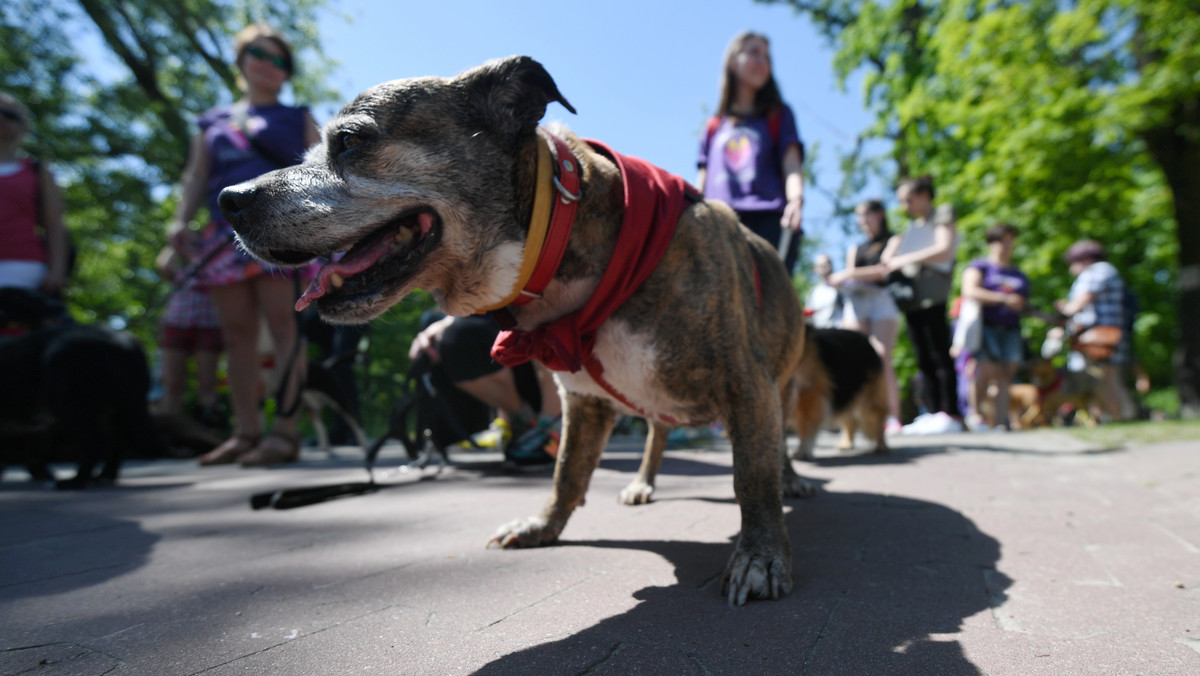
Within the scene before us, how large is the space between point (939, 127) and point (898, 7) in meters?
3.35

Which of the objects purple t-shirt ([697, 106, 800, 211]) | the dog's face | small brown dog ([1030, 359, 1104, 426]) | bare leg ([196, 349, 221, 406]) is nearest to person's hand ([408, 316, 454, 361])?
purple t-shirt ([697, 106, 800, 211])

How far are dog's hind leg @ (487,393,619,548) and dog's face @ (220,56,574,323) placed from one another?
66 cm

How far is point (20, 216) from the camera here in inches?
181

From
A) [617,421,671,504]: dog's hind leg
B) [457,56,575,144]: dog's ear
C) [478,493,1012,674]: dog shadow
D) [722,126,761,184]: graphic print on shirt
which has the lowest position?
[478,493,1012,674]: dog shadow

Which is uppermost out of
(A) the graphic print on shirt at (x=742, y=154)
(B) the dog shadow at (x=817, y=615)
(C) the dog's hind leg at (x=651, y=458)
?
(A) the graphic print on shirt at (x=742, y=154)

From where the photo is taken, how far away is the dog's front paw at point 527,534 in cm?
238

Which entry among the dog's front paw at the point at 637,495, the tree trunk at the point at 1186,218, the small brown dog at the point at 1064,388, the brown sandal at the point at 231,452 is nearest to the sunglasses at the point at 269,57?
the brown sandal at the point at 231,452

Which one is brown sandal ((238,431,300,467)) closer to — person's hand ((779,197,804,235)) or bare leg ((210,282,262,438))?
bare leg ((210,282,262,438))

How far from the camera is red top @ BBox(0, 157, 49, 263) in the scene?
4531 millimetres

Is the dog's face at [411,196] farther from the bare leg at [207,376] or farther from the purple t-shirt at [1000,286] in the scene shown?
the purple t-shirt at [1000,286]

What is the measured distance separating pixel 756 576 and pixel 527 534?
2.91ft

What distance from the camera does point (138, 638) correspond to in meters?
1.54

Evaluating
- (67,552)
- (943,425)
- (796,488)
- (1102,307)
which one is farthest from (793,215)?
(1102,307)

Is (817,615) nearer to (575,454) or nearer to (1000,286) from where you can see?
(575,454)
